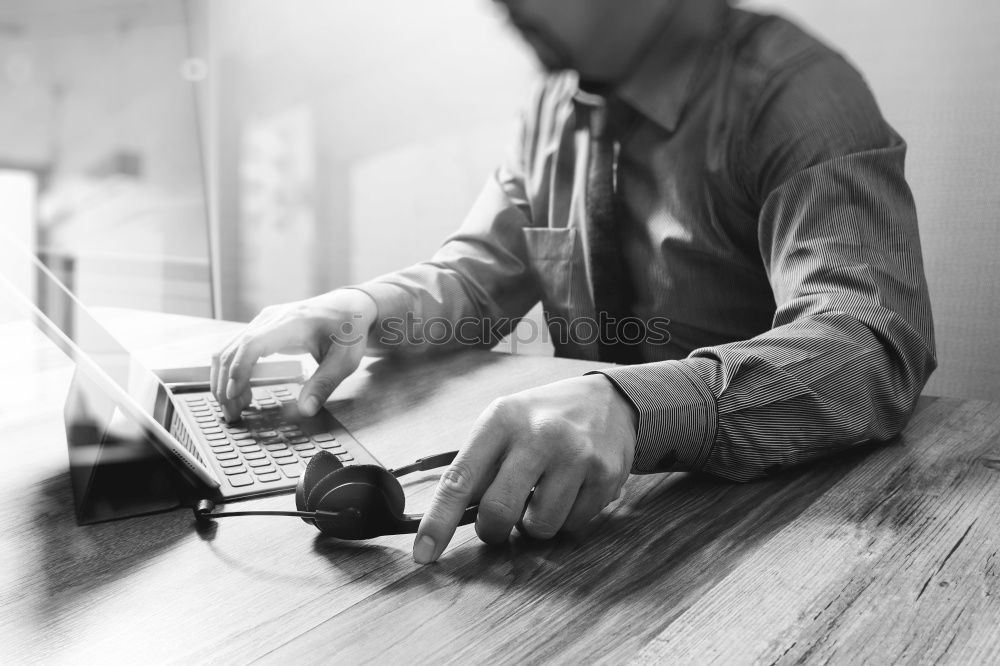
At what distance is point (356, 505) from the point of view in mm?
403

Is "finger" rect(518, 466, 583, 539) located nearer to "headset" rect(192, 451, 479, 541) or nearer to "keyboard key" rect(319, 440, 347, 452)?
"headset" rect(192, 451, 479, 541)

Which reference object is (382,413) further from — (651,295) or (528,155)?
(528,155)

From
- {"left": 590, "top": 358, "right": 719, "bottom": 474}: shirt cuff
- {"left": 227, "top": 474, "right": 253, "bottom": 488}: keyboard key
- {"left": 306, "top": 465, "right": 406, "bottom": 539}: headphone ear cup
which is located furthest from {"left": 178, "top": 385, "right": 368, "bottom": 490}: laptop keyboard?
{"left": 590, "top": 358, "right": 719, "bottom": 474}: shirt cuff

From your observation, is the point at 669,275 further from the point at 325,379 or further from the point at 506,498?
the point at 506,498

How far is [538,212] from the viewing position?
3.70 feet

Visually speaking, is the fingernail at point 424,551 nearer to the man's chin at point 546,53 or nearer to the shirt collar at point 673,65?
the shirt collar at point 673,65

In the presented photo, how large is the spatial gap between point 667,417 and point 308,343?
0.45 meters

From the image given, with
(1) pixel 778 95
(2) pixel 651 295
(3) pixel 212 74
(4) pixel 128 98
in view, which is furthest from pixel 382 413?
(3) pixel 212 74

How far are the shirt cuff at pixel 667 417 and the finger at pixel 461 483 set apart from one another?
0.38 ft

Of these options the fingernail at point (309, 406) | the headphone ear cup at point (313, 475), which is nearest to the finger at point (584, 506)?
the headphone ear cup at point (313, 475)

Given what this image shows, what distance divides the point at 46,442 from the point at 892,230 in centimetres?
76

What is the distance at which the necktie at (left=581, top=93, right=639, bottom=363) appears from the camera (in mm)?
989

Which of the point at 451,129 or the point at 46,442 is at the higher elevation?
the point at 451,129

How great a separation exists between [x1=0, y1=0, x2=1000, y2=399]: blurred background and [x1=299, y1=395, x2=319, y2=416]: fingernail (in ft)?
1.87
